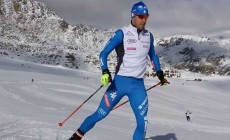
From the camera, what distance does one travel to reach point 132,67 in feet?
24.2

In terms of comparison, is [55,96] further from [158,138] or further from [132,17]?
[132,17]

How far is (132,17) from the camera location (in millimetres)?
7422

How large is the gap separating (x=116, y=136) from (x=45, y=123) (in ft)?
6.34

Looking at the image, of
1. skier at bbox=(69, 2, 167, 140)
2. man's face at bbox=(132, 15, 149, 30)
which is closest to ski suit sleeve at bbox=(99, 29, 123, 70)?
skier at bbox=(69, 2, 167, 140)

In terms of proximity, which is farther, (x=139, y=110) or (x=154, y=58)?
(x=154, y=58)

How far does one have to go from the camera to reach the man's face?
7.28 m

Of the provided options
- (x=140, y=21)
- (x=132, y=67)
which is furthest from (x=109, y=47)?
(x=140, y=21)

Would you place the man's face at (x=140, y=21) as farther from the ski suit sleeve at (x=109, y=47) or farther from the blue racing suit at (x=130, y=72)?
the ski suit sleeve at (x=109, y=47)

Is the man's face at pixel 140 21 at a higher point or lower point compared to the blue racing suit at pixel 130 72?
higher

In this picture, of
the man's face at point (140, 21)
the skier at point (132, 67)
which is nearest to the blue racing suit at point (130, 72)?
the skier at point (132, 67)

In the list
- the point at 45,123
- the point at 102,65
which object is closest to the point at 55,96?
the point at 45,123

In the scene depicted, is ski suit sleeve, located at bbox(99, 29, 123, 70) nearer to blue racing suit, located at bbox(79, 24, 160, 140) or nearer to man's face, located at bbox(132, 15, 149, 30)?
blue racing suit, located at bbox(79, 24, 160, 140)

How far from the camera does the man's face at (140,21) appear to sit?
7.28 m

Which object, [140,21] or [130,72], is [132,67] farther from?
[140,21]
